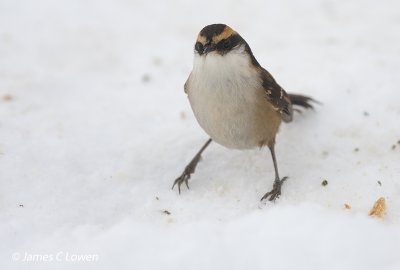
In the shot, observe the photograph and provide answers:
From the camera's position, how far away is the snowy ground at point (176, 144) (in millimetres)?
3576

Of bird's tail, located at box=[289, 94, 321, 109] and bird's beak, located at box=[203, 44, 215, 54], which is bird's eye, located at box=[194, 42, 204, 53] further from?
bird's tail, located at box=[289, 94, 321, 109]

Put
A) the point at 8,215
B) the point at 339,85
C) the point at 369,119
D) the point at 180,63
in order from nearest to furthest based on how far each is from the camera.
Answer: the point at 8,215 < the point at 369,119 < the point at 339,85 < the point at 180,63

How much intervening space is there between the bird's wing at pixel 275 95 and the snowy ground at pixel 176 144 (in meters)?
0.50

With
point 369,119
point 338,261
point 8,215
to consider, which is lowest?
point 8,215

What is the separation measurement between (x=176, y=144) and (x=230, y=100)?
1254 millimetres

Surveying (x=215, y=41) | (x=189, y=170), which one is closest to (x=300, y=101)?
(x=189, y=170)

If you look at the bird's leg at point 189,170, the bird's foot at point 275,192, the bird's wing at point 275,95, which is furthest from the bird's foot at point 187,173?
the bird's wing at point 275,95

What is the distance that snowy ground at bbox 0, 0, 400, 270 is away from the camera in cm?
358

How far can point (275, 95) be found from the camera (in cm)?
425

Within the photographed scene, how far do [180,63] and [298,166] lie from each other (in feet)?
7.56

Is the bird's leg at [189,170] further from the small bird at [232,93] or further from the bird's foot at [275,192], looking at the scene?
the bird's foot at [275,192]

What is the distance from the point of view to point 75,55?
6309 millimetres

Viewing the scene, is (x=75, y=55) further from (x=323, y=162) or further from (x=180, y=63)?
(x=323, y=162)

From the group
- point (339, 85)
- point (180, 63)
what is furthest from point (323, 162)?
point (180, 63)
